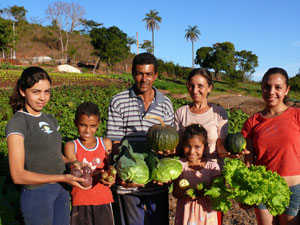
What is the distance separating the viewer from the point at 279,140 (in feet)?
10.1

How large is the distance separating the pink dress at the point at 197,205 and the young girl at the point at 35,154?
1.30 meters

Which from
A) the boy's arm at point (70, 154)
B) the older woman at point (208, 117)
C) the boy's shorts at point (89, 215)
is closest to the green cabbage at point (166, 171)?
the older woman at point (208, 117)

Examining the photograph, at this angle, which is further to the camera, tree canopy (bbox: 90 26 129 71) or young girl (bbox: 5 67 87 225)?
tree canopy (bbox: 90 26 129 71)

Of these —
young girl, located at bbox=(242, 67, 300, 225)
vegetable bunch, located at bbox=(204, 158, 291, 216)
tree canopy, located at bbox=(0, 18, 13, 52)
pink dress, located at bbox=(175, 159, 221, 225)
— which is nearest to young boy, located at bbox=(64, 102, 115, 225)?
pink dress, located at bbox=(175, 159, 221, 225)

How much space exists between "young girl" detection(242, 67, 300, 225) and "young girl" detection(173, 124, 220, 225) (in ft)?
1.98

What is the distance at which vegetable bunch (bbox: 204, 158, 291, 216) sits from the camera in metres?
2.71

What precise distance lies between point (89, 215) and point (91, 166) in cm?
60

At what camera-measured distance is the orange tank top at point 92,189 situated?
315 centimetres

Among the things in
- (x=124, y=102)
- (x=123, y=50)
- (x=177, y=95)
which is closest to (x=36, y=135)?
(x=124, y=102)

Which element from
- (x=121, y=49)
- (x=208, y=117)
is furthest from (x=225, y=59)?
(x=208, y=117)

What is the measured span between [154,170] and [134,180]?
266 millimetres

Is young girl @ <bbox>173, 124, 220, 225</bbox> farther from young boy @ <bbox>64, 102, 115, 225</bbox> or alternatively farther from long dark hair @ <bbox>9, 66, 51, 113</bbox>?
long dark hair @ <bbox>9, 66, 51, 113</bbox>

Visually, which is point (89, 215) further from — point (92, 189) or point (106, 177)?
point (106, 177)

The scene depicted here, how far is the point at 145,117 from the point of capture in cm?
330
